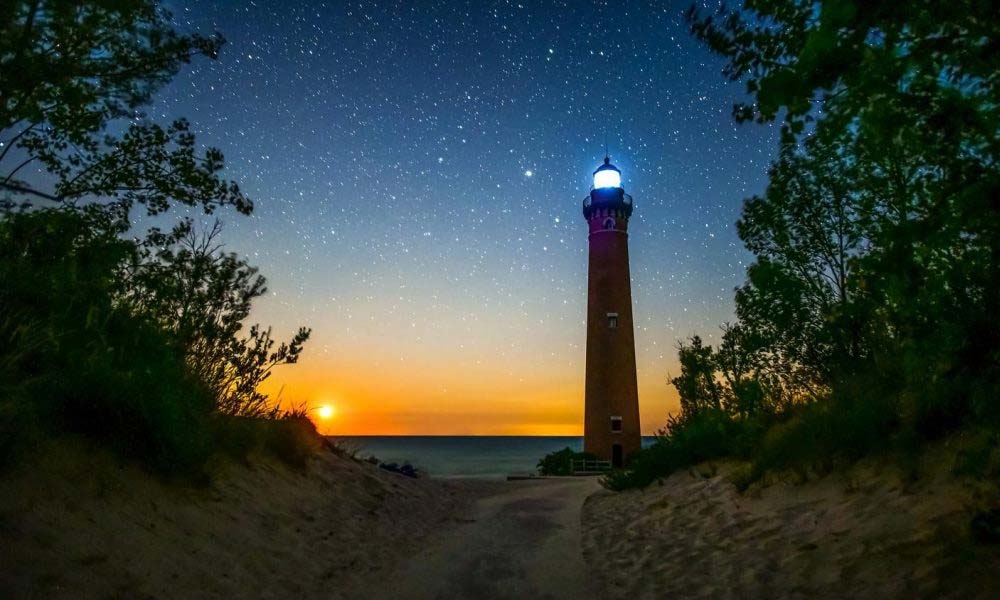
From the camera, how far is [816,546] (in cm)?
488

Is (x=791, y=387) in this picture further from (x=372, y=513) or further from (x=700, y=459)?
(x=372, y=513)

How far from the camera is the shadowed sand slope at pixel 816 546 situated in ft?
12.1

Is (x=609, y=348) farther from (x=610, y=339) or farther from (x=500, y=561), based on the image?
(x=500, y=561)

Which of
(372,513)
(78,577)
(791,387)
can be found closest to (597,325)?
(791,387)

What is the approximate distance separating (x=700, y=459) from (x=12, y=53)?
42.8 feet

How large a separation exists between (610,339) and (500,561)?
96.2 feet

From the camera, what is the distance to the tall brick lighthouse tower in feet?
112

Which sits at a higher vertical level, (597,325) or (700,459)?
(597,325)

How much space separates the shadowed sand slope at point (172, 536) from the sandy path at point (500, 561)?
1.81ft

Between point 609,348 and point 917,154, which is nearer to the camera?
point 917,154

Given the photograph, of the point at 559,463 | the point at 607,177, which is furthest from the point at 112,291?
the point at 607,177

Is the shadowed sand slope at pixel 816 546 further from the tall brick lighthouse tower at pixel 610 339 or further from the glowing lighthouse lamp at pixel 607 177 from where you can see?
the glowing lighthouse lamp at pixel 607 177

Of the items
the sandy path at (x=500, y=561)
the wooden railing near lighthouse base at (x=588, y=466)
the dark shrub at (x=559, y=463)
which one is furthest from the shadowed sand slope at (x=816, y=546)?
the wooden railing near lighthouse base at (x=588, y=466)

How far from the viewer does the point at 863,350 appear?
37.4 feet
